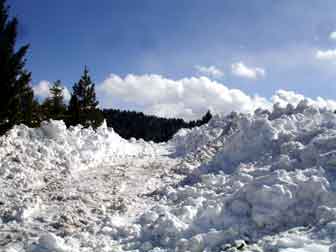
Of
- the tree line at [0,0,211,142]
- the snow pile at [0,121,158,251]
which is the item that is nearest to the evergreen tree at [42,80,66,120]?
the tree line at [0,0,211,142]

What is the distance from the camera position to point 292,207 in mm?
8500

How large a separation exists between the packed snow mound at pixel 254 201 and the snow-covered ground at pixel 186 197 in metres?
0.02

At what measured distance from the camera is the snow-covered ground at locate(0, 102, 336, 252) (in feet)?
26.2

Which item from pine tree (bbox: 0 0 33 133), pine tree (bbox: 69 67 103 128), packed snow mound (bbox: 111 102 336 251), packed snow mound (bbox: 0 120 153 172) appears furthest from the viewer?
pine tree (bbox: 69 67 103 128)

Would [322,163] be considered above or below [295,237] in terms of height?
above

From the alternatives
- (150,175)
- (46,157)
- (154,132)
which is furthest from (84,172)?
(154,132)

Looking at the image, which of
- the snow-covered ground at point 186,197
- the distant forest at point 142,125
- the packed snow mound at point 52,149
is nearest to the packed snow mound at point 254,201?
the snow-covered ground at point 186,197

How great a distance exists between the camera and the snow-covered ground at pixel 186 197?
799 centimetres

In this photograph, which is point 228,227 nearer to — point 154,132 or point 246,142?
point 246,142

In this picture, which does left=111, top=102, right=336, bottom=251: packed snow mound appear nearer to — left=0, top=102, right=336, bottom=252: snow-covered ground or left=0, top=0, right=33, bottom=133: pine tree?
left=0, top=102, right=336, bottom=252: snow-covered ground

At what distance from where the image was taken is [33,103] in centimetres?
2462

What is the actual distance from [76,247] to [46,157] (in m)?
8.04

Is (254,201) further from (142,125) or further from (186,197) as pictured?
(142,125)

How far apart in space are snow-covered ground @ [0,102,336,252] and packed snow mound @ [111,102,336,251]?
0.08 ft
